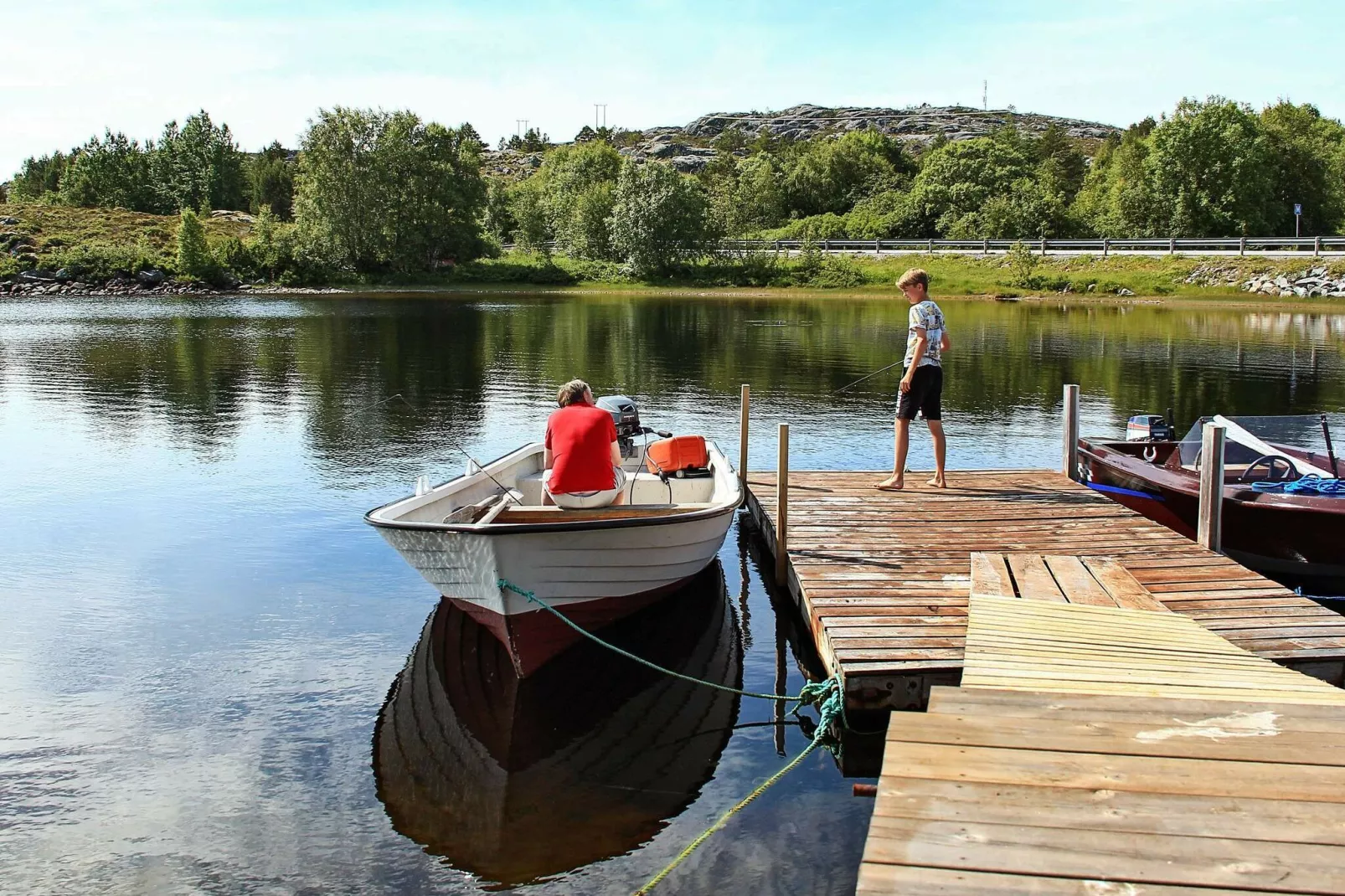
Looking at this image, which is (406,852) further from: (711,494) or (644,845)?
(711,494)

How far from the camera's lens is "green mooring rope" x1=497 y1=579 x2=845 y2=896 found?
19.5 feet

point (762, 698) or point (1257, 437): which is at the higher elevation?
point (1257, 437)

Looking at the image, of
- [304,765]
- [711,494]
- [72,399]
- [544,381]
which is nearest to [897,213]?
[544,381]

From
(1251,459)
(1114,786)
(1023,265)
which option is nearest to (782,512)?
(1251,459)

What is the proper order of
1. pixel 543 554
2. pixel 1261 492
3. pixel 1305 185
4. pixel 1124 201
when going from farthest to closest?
1. pixel 1305 185
2. pixel 1124 201
3. pixel 1261 492
4. pixel 543 554

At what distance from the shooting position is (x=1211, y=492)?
998 centimetres

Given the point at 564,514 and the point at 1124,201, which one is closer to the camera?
the point at 564,514

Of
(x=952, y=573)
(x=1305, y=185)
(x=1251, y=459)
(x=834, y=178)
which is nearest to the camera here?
(x=952, y=573)

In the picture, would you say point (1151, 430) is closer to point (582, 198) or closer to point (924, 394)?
point (924, 394)

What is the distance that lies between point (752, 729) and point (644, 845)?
1.83 metres

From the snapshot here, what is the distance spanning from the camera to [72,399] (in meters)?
23.6

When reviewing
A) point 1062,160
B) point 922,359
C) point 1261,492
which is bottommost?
point 1261,492

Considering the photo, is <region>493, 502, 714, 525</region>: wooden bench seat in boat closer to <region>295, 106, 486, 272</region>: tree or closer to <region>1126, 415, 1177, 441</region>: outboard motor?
<region>1126, 415, 1177, 441</region>: outboard motor

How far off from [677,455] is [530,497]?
1.68m
